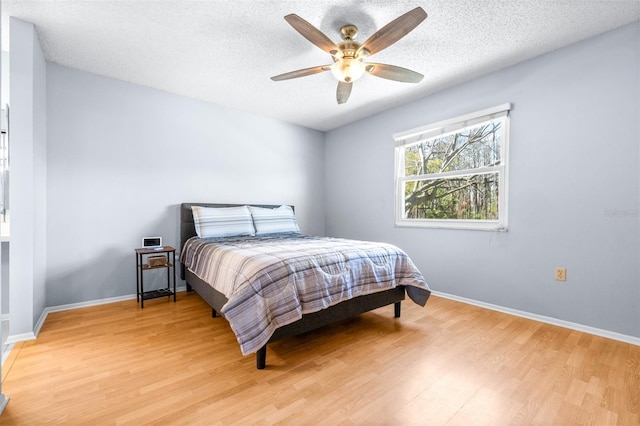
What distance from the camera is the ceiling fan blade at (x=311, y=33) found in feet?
5.86

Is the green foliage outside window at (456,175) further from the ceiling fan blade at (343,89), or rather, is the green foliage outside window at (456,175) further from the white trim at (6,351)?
the white trim at (6,351)

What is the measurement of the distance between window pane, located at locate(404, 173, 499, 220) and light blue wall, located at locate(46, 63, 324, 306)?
2202mm

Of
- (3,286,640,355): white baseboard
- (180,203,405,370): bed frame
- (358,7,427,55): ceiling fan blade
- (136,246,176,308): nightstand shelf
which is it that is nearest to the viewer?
(358,7,427,55): ceiling fan blade

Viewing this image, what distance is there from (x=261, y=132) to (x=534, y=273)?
12.0 ft

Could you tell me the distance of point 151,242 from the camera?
3184mm

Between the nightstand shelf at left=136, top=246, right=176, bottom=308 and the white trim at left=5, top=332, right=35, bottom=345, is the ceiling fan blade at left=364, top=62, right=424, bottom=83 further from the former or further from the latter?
the white trim at left=5, top=332, right=35, bottom=345

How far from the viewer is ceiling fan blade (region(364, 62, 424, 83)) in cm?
229

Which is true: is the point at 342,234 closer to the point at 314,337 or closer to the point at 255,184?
the point at 255,184

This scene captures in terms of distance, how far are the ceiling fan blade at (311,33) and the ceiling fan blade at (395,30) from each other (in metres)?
0.22

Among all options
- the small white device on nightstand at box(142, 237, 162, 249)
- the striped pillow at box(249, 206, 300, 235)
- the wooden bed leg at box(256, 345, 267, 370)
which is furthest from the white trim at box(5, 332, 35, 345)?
the striped pillow at box(249, 206, 300, 235)

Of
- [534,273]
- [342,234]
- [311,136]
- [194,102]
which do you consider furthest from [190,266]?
[534,273]

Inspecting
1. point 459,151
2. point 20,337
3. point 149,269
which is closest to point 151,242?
point 149,269

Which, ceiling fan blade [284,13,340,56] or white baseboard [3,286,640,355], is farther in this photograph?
white baseboard [3,286,640,355]

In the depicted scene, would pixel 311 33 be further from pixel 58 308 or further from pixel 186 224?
pixel 58 308
